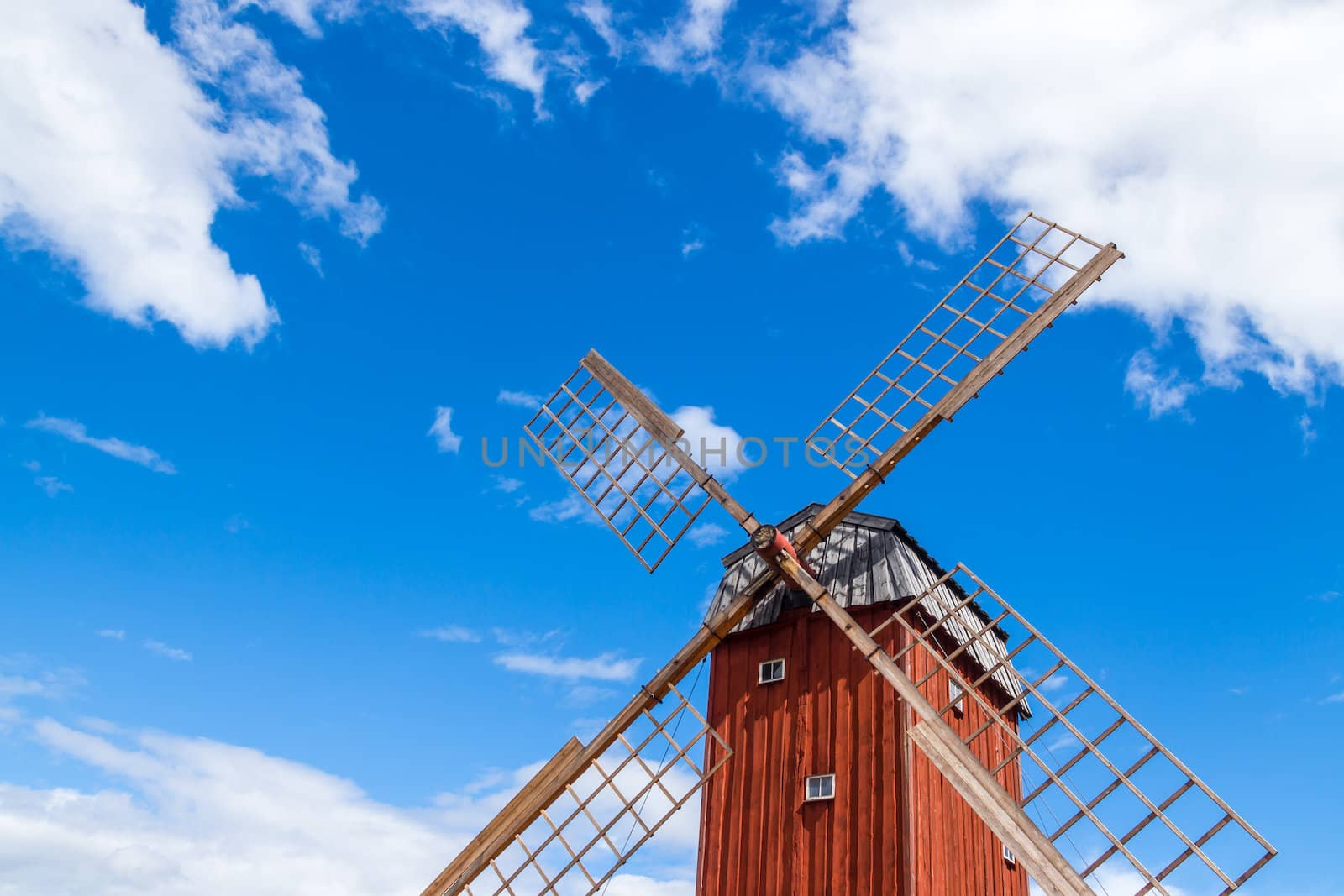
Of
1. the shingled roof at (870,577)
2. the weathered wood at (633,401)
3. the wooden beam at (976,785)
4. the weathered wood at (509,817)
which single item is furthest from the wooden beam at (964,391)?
the weathered wood at (509,817)

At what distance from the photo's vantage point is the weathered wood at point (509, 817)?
12.0 meters

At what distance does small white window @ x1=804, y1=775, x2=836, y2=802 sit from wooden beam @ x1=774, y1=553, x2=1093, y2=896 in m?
1.83

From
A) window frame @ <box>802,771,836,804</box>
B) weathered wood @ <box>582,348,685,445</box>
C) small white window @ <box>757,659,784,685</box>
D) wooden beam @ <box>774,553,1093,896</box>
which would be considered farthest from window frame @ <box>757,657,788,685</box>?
weathered wood @ <box>582,348,685,445</box>

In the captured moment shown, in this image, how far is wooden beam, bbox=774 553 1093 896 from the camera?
8.50 metres

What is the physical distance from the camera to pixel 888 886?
10516 millimetres

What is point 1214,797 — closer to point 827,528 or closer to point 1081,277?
point 827,528

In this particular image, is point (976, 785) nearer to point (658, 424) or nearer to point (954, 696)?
point (954, 696)

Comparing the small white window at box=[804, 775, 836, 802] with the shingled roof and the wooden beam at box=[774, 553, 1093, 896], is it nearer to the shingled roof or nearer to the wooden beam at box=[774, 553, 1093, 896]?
the wooden beam at box=[774, 553, 1093, 896]

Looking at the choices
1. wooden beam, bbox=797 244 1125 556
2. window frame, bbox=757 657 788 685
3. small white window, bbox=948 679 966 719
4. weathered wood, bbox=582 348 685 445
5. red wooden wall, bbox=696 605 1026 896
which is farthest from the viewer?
weathered wood, bbox=582 348 685 445

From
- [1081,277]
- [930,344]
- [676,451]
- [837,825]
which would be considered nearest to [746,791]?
[837,825]

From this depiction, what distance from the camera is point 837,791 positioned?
37.7ft

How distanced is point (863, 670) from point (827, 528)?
1844mm

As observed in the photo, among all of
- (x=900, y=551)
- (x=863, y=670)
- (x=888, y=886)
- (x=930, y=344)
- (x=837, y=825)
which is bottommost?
(x=888, y=886)

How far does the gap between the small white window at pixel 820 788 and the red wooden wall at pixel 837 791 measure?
0.25 ft
